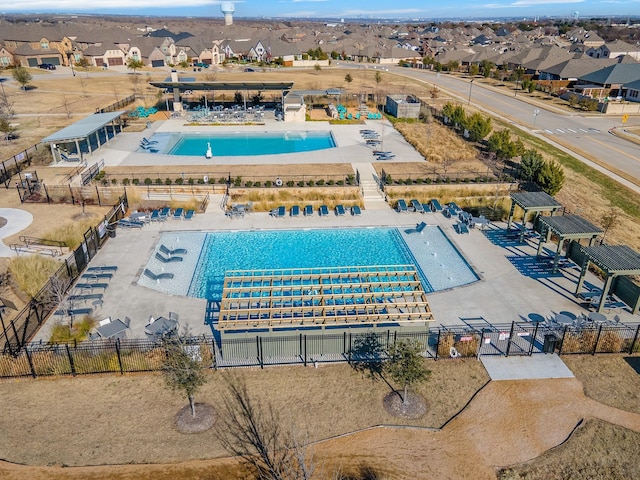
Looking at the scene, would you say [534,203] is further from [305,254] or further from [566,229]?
[305,254]

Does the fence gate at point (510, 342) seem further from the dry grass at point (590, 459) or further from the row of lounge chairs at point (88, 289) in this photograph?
the row of lounge chairs at point (88, 289)

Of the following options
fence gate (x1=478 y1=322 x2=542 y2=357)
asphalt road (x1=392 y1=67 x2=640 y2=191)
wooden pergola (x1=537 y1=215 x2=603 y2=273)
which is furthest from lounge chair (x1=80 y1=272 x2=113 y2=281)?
asphalt road (x1=392 y1=67 x2=640 y2=191)

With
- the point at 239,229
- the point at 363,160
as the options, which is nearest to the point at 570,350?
the point at 239,229

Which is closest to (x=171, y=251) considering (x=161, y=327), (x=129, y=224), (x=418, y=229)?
(x=129, y=224)

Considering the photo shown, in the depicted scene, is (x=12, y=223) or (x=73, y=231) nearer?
(x=73, y=231)

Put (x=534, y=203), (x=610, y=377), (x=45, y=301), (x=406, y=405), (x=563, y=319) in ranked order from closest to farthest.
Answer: (x=406, y=405) < (x=610, y=377) < (x=563, y=319) < (x=45, y=301) < (x=534, y=203)

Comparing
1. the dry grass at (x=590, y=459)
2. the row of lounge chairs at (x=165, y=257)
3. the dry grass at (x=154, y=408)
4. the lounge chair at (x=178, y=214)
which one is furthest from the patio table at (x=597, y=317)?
the lounge chair at (x=178, y=214)

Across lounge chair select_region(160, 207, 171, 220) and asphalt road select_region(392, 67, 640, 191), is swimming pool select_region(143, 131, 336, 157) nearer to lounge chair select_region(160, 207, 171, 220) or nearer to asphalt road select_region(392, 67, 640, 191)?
lounge chair select_region(160, 207, 171, 220)
